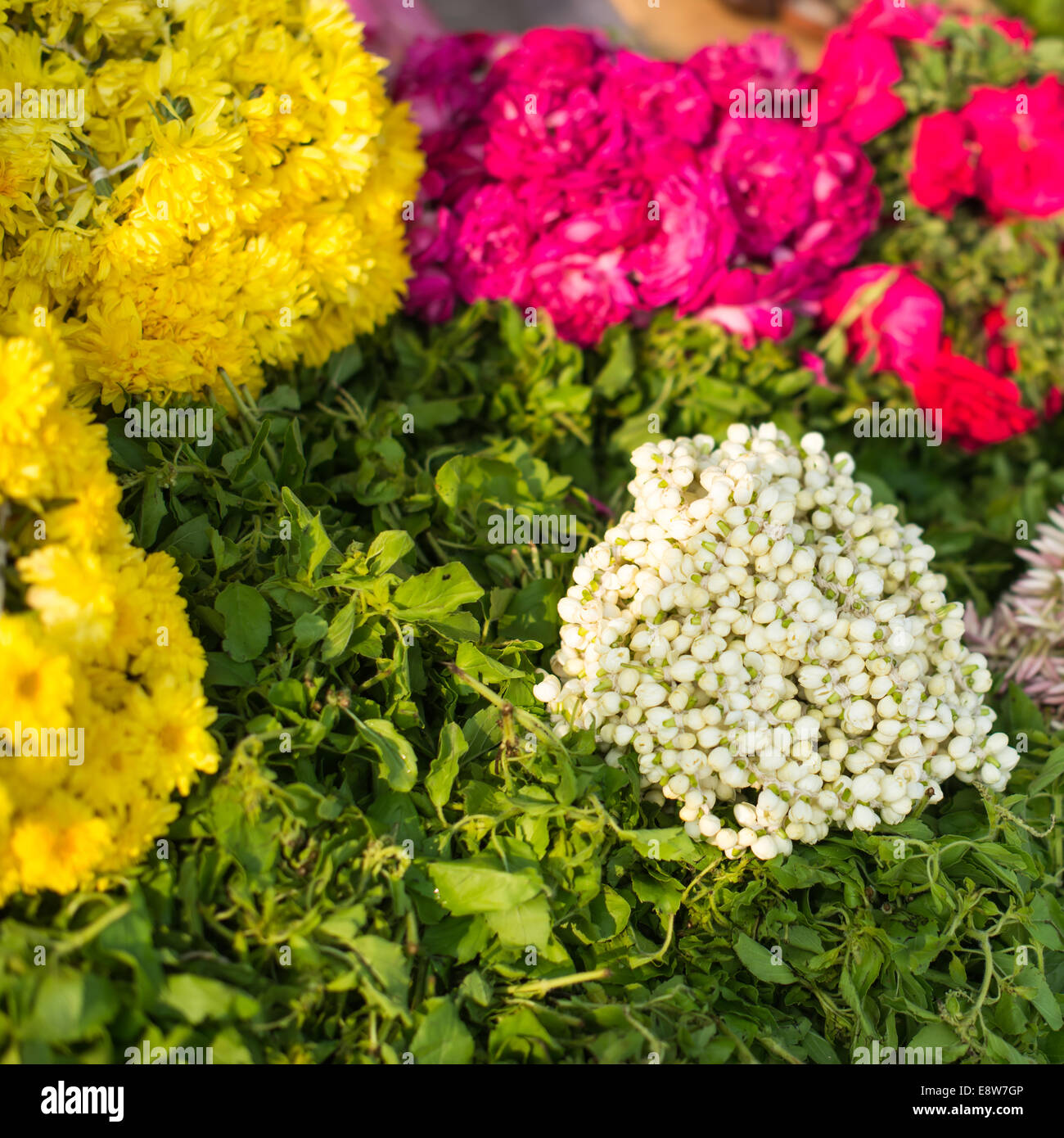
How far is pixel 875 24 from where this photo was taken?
1296 millimetres

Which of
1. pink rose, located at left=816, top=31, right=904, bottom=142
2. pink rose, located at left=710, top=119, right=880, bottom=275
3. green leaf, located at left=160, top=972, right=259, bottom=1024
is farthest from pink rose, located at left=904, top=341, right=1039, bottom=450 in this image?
green leaf, located at left=160, top=972, right=259, bottom=1024

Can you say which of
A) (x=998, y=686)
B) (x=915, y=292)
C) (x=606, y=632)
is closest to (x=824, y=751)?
(x=606, y=632)

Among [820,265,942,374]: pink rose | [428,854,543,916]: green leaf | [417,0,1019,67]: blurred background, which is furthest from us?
[417,0,1019,67]: blurred background

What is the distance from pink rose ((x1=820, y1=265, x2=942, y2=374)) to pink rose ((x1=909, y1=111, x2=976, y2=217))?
115 mm

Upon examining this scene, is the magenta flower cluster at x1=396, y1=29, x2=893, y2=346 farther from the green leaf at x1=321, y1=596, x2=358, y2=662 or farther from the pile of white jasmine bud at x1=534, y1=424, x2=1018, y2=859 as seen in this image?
the green leaf at x1=321, y1=596, x2=358, y2=662

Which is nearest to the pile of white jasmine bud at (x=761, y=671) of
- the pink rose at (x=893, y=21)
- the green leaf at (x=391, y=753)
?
the green leaf at (x=391, y=753)

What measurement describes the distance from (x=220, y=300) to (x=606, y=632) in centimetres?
50

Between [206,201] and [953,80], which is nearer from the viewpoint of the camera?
[206,201]

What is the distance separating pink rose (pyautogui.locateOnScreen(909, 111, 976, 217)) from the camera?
1.25 m

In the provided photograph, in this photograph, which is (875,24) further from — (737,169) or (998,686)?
(998,686)

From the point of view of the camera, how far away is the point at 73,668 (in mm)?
662

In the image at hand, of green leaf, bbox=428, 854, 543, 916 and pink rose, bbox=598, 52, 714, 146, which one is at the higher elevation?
pink rose, bbox=598, 52, 714, 146

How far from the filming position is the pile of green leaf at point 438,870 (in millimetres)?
697

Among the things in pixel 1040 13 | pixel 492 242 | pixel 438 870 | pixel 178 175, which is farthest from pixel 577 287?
pixel 1040 13
